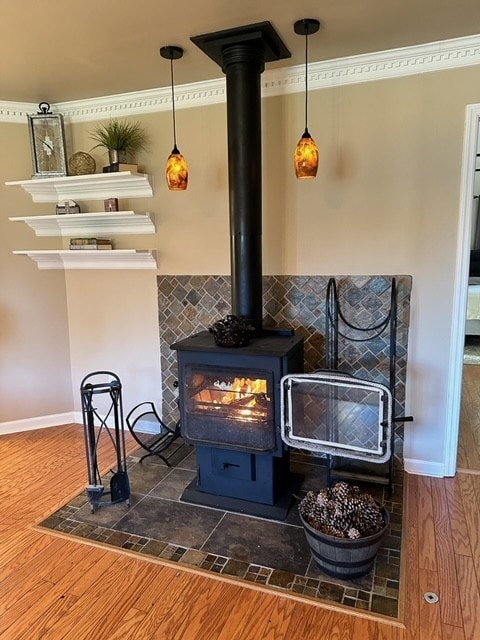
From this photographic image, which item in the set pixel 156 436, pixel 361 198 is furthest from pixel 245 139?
pixel 156 436

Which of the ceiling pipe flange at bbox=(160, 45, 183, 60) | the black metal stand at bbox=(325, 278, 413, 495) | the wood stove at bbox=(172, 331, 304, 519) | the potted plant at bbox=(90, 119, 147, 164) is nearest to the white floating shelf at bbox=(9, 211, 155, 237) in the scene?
the potted plant at bbox=(90, 119, 147, 164)

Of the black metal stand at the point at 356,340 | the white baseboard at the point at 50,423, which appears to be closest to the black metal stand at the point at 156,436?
the white baseboard at the point at 50,423

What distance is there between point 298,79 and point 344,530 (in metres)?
2.44

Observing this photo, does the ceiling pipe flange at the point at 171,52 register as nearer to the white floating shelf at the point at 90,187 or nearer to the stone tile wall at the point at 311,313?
the white floating shelf at the point at 90,187

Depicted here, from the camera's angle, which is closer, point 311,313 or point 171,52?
point 171,52

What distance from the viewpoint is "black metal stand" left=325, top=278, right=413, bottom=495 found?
2.50 m

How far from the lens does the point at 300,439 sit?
2.16 metres

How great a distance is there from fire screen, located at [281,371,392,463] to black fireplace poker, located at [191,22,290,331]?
51cm

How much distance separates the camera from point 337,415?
2.25 m

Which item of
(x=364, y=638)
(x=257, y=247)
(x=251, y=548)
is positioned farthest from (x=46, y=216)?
(x=364, y=638)

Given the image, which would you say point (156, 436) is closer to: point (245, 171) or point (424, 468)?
point (424, 468)

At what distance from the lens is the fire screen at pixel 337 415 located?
6.63 feet

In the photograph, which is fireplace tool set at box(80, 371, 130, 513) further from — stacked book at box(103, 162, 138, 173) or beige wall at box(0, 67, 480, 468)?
stacked book at box(103, 162, 138, 173)

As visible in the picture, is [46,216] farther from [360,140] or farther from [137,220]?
[360,140]
